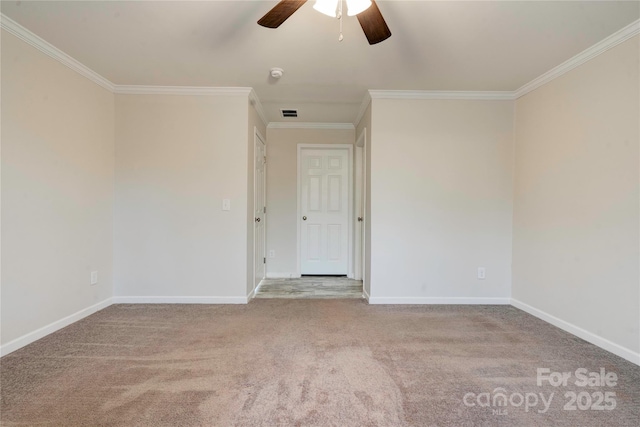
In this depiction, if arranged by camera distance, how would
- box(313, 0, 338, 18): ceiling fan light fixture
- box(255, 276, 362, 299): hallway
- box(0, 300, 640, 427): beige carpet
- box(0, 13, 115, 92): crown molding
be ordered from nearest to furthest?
box(0, 300, 640, 427): beige carpet < box(313, 0, 338, 18): ceiling fan light fixture < box(0, 13, 115, 92): crown molding < box(255, 276, 362, 299): hallway

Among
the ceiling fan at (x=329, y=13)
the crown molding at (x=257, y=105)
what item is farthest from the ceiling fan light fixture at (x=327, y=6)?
the crown molding at (x=257, y=105)

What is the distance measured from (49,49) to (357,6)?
2367 millimetres

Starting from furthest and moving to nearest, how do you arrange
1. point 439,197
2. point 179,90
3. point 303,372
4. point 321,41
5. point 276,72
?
1. point 439,197
2. point 179,90
3. point 276,72
4. point 321,41
5. point 303,372

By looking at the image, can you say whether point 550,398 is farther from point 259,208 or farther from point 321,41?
point 259,208

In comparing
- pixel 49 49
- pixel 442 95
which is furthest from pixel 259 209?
pixel 442 95

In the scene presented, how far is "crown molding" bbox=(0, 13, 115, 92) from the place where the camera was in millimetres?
2019

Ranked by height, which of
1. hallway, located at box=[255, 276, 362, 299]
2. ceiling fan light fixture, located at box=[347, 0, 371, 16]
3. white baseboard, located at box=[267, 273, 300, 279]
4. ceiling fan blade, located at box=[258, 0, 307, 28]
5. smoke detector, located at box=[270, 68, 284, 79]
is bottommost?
hallway, located at box=[255, 276, 362, 299]

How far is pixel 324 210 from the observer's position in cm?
455

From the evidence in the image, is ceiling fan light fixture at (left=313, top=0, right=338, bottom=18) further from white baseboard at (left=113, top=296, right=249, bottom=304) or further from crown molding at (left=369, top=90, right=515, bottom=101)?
white baseboard at (left=113, top=296, right=249, bottom=304)

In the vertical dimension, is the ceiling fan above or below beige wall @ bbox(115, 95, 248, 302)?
above

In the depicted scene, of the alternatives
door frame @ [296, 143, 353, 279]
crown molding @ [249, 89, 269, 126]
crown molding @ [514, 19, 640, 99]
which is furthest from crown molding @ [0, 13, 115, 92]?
crown molding @ [514, 19, 640, 99]

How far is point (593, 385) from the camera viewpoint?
1765mm

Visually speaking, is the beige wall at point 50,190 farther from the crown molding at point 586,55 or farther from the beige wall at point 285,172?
the crown molding at point 586,55

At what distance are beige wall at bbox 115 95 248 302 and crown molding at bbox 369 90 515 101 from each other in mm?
1458
